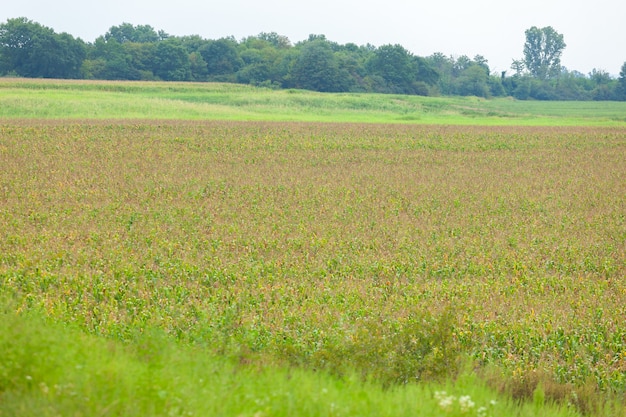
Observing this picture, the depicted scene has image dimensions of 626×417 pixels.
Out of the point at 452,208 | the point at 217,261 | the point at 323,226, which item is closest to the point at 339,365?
the point at 217,261

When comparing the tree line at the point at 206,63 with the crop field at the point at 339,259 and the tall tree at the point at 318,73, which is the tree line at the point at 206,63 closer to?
the tall tree at the point at 318,73

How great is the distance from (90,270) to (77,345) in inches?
234

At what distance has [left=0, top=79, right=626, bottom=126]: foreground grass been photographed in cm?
4825

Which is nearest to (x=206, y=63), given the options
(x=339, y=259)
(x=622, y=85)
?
(x=622, y=85)

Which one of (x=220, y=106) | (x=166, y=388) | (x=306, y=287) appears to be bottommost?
(x=306, y=287)

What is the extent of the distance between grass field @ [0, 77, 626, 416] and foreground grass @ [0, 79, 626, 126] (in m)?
21.4

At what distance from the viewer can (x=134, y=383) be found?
583cm

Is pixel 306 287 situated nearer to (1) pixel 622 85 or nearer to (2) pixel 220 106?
(2) pixel 220 106

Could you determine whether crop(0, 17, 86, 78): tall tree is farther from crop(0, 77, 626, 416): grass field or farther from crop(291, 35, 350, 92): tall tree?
crop(0, 77, 626, 416): grass field

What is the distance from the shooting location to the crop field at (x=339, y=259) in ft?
28.7

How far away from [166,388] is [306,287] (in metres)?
6.04

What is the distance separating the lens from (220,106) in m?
60.4

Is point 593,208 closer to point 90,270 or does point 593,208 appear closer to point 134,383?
point 90,270

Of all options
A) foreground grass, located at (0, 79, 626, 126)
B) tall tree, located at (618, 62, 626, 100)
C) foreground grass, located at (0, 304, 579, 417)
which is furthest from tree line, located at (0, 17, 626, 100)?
foreground grass, located at (0, 304, 579, 417)
